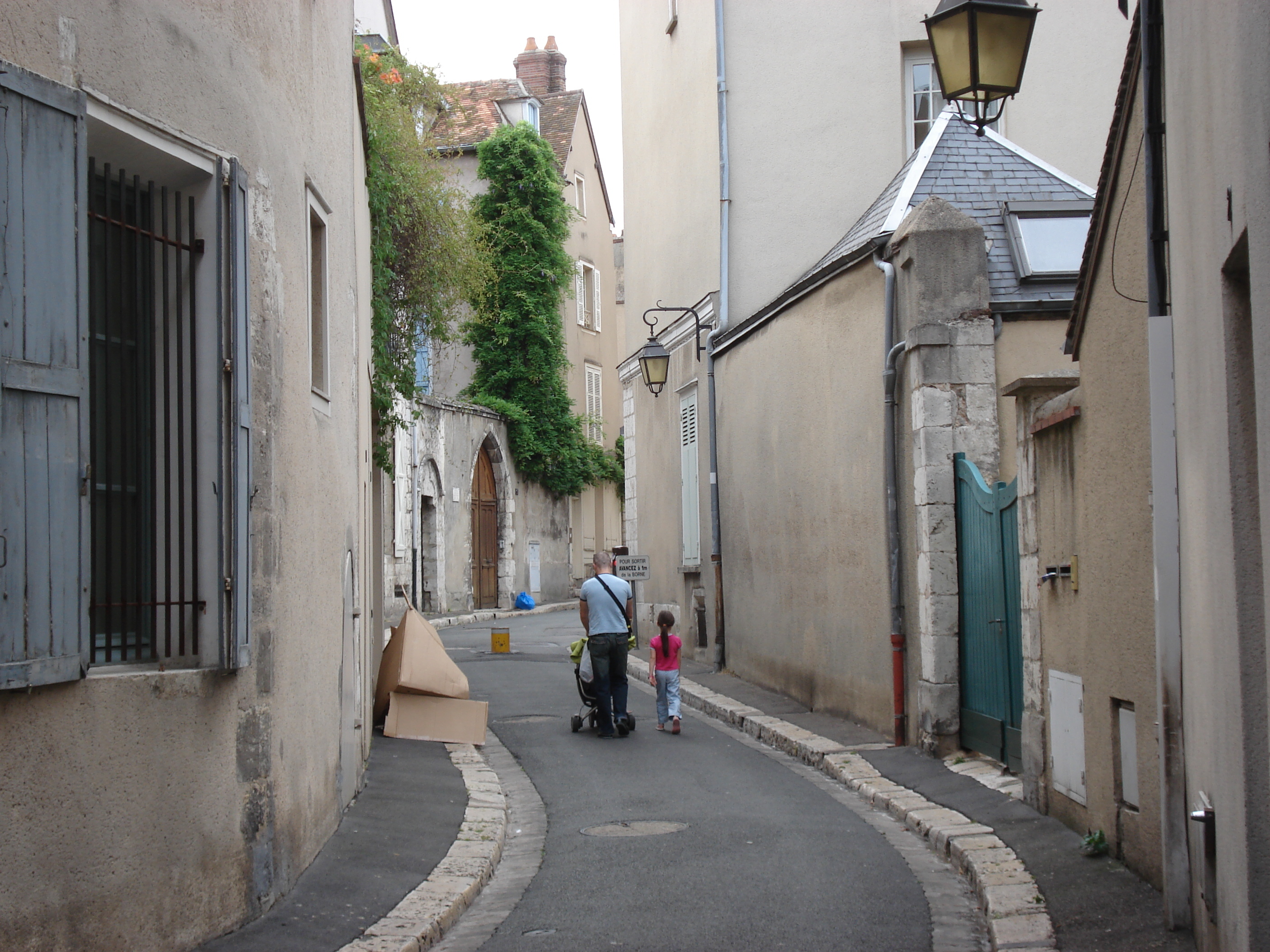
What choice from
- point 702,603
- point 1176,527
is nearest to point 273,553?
point 1176,527

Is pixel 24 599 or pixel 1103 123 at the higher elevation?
pixel 1103 123

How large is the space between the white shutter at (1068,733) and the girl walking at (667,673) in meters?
4.70

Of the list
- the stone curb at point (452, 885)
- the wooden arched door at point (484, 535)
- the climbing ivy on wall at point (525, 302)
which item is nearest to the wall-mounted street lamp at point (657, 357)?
the stone curb at point (452, 885)

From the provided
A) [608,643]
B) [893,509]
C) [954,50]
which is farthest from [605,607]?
[954,50]

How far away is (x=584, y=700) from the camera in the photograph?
37.2 feet

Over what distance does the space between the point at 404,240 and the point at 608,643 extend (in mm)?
4855

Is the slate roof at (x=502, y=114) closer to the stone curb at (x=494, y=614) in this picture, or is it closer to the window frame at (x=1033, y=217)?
the stone curb at (x=494, y=614)

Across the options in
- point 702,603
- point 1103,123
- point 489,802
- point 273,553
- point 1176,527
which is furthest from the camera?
point 702,603

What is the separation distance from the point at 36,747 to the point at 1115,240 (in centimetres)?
476

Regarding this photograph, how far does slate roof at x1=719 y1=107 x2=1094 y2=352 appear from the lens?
→ 1009 centimetres

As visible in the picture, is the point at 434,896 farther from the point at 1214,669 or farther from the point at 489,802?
the point at 1214,669

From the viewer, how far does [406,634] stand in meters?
10.4

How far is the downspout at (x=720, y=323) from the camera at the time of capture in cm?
1617

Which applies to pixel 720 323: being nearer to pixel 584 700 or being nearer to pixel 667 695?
pixel 667 695
